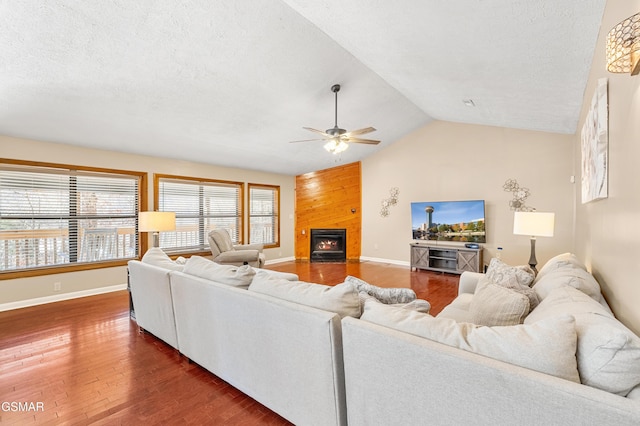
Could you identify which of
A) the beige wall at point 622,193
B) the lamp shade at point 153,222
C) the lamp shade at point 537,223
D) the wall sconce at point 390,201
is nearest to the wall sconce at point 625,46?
the beige wall at point 622,193

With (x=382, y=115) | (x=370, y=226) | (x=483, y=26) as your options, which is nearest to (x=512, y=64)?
(x=483, y=26)

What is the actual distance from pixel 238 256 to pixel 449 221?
14.6ft

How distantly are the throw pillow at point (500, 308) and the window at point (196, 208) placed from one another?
5666 mm

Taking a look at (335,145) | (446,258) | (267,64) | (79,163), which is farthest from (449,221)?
(79,163)

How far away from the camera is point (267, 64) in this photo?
341cm

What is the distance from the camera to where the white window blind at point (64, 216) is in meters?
4.06

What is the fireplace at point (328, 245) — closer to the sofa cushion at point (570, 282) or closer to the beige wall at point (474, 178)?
the beige wall at point (474, 178)

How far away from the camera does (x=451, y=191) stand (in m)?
6.30

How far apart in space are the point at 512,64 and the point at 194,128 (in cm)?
431

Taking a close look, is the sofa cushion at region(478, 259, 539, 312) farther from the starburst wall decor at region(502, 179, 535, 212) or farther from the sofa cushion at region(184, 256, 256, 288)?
the starburst wall decor at region(502, 179, 535, 212)

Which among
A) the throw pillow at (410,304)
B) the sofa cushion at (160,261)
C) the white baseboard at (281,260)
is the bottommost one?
the white baseboard at (281,260)

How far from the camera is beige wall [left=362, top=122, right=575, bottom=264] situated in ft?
16.7

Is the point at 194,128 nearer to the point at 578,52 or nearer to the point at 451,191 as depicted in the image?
the point at 578,52

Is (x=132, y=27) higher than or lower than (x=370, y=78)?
lower
